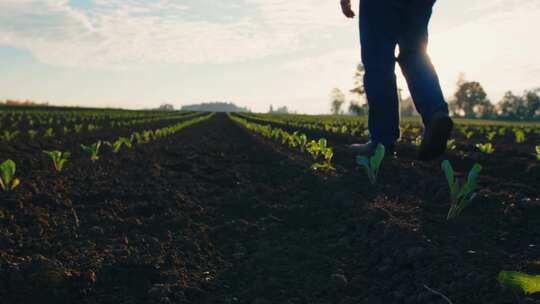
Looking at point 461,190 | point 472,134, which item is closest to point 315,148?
point 461,190

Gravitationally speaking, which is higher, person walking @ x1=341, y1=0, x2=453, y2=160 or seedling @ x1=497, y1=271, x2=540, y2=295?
person walking @ x1=341, y1=0, x2=453, y2=160

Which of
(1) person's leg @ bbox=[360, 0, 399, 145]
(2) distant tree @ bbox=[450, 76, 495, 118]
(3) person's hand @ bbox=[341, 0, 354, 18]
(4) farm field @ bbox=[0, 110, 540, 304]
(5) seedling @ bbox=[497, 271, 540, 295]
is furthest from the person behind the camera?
(2) distant tree @ bbox=[450, 76, 495, 118]

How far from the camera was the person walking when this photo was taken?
346cm

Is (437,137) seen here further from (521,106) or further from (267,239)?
(521,106)

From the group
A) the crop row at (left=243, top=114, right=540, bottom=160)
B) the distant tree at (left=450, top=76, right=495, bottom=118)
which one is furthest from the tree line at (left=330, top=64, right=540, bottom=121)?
the crop row at (left=243, top=114, right=540, bottom=160)

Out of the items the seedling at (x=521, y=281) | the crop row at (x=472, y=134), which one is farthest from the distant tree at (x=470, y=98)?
the seedling at (x=521, y=281)

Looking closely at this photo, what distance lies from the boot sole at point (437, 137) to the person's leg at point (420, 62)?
98mm

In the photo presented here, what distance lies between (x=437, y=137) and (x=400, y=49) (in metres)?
0.83

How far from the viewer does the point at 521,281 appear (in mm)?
1212

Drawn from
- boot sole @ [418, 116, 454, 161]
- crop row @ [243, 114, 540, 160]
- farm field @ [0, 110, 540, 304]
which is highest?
boot sole @ [418, 116, 454, 161]

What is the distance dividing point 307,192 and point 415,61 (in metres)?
1.42

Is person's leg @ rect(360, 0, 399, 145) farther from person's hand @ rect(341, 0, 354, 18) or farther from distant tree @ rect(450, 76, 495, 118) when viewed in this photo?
distant tree @ rect(450, 76, 495, 118)

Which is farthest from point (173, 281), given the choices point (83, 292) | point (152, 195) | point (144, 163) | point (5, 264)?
point (144, 163)

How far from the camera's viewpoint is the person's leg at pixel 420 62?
3484mm
